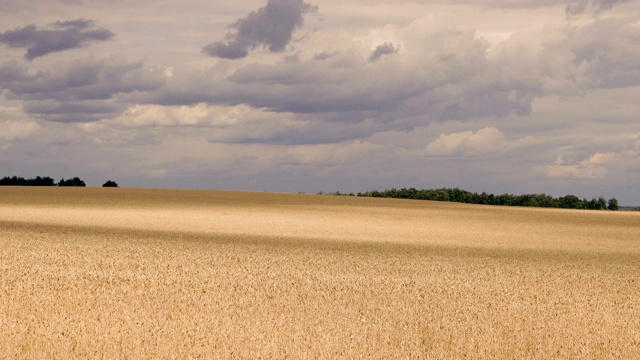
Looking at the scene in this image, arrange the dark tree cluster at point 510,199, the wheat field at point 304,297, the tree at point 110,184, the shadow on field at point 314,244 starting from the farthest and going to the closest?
the dark tree cluster at point 510,199, the tree at point 110,184, the shadow on field at point 314,244, the wheat field at point 304,297

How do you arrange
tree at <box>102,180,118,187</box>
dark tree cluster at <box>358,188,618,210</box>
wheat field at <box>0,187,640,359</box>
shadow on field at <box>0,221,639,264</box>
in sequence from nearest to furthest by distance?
1. wheat field at <box>0,187,640,359</box>
2. shadow on field at <box>0,221,639,264</box>
3. tree at <box>102,180,118,187</box>
4. dark tree cluster at <box>358,188,618,210</box>

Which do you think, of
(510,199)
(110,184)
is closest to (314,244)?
(110,184)

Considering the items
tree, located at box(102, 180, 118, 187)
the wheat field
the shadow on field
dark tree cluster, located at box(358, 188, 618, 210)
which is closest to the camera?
the wheat field

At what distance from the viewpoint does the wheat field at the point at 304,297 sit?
407 inches

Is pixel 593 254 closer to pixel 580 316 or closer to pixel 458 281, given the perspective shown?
pixel 458 281

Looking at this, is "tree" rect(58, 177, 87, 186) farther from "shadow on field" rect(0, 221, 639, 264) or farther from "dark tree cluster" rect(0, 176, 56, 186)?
"shadow on field" rect(0, 221, 639, 264)

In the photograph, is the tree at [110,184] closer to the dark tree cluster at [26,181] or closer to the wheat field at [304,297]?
the dark tree cluster at [26,181]

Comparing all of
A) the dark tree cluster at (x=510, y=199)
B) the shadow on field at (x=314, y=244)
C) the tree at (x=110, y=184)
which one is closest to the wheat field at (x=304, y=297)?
the shadow on field at (x=314, y=244)

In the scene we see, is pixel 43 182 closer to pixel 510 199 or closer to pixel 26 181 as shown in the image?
pixel 26 181

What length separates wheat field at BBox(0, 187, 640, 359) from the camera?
10.3 m

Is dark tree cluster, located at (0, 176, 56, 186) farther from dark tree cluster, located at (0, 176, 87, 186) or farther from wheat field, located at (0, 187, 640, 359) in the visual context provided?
wheat field, located at (0, 187, 640, 359)

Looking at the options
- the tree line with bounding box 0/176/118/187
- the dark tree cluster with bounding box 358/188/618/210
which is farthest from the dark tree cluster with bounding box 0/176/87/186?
the dark tree cluster with bounding box 358/188/618/210

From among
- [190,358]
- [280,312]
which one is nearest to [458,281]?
[280,312]

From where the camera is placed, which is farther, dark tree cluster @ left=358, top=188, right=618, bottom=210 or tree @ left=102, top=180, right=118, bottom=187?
dark tree cluster @ left=358, top=188, right=618, bottom=210
